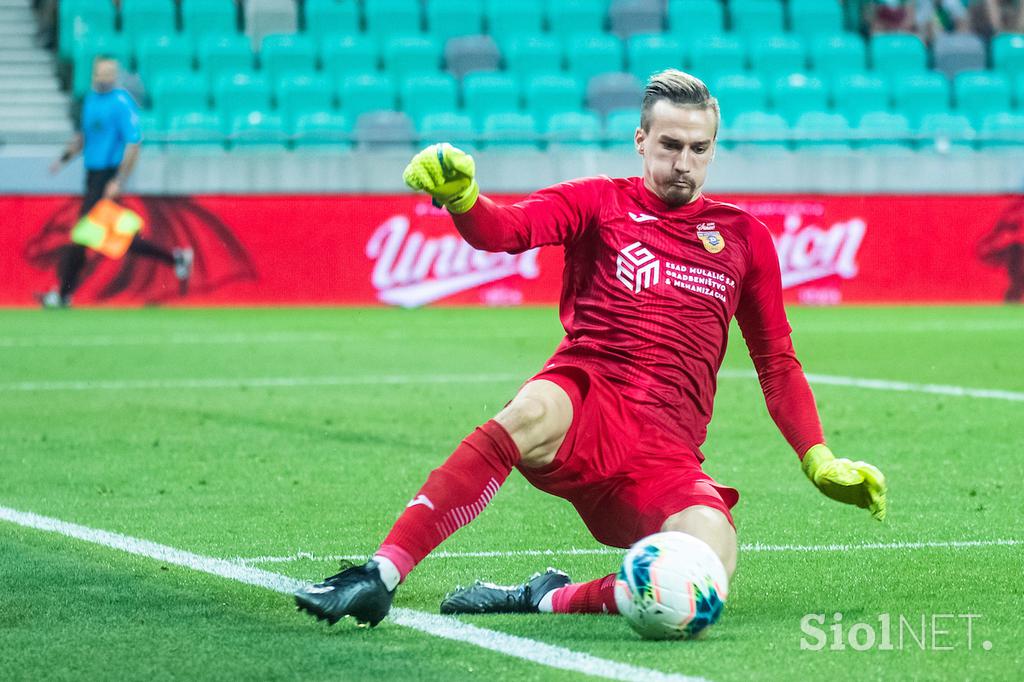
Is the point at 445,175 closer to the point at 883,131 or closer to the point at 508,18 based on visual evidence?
the point at 883,131

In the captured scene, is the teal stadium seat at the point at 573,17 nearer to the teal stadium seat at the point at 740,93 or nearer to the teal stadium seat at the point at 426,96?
the teal stadium seat at the point at 740,93

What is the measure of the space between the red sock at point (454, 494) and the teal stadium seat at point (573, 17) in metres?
17.9

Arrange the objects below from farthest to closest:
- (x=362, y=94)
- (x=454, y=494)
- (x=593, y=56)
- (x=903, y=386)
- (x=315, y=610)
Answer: (x=593, y=56) → (x=362, y=94) → (x=903, y=386) → (x=454, y=494) → (x=315, y=610)

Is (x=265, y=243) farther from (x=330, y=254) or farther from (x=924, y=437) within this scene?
(x=924, y=437)

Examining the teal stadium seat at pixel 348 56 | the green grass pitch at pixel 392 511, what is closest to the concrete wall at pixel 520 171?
the teal stadium seat at pixel 348 56

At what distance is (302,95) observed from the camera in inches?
775

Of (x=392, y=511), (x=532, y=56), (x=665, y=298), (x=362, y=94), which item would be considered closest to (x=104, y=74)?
(x=362, y=94)

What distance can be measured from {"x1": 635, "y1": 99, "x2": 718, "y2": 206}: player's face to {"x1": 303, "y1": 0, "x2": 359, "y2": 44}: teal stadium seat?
661 inches

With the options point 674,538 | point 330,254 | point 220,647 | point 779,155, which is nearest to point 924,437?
point 674,538

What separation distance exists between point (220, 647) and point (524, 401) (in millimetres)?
953

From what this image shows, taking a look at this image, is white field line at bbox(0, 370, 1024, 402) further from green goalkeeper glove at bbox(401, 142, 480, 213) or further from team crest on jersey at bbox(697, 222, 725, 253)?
green goalkeeper glove at bbox(401, 142, 480, 213)

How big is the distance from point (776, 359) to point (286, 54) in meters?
16.3

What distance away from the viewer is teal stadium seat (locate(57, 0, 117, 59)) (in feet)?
65.7

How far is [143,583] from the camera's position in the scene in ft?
15.0
